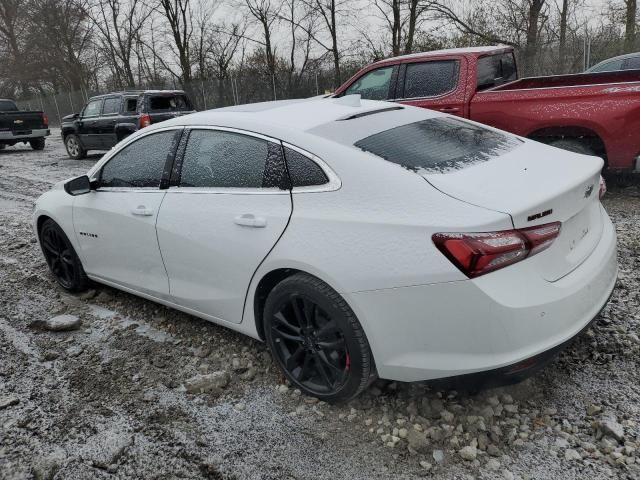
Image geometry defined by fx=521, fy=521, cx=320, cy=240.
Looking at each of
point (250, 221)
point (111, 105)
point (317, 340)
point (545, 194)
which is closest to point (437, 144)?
point (545, 194)

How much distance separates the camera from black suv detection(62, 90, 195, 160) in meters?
12.1

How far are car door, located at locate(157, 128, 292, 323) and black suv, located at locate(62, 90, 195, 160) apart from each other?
9.33 meters

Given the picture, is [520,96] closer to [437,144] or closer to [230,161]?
[437,144]

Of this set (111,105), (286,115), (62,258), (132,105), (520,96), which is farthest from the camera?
(111,105)

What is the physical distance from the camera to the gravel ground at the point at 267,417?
2303 millimetres

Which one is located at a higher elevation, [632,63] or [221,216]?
[632,63]

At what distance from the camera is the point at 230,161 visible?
3008 millimetres

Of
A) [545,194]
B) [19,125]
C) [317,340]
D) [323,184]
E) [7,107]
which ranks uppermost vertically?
[7,107]

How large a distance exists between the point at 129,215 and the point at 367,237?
6.24ft

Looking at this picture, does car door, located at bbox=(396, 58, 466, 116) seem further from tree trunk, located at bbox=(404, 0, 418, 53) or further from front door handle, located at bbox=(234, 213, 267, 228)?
tree trunk, located at bbox=(404, 0, 418, 53)

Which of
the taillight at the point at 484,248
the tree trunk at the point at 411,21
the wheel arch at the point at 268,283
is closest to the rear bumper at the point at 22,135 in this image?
the tree trunk at the point at 411,21

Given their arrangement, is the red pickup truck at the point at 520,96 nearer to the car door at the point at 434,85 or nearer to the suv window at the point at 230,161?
the car door at the point at 434,85

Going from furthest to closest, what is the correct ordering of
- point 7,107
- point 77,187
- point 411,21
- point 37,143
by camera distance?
point 411,21, point 37,143, point 7,107, point 77,187

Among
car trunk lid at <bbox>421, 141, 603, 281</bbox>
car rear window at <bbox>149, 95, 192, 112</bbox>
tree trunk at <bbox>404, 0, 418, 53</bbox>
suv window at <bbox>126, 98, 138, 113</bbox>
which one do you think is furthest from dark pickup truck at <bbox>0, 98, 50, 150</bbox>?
car trunk lid at <bbox>421, 141, 603, 281</bbox>
